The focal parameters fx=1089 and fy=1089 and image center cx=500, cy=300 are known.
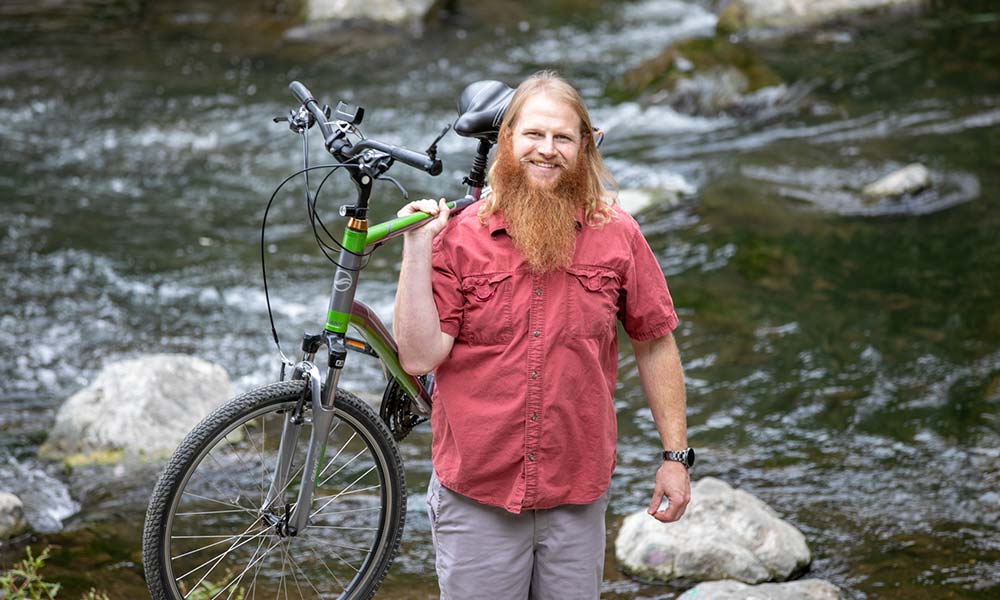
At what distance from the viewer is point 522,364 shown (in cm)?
250

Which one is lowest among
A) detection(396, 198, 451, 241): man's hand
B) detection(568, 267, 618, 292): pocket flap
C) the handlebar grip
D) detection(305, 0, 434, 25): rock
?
detection(568, 267, 618, 292): pocket flap

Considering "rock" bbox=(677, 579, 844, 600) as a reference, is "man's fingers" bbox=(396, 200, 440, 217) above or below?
above

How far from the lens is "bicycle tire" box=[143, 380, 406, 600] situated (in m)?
2.85

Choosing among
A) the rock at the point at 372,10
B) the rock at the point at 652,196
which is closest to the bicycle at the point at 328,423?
the rock at the point at 652,196

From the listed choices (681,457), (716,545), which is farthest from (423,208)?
(716,545)

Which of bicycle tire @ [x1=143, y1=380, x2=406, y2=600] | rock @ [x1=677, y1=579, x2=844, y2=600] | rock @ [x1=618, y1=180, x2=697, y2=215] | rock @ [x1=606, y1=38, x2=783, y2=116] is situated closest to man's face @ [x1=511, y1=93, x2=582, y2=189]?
bicycle tire @ [x1=143, y1=380, x2=406, y2=600]

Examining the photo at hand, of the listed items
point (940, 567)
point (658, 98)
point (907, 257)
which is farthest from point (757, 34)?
point (940, 567)

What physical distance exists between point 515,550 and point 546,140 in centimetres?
97

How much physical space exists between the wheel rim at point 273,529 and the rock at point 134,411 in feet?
0.89

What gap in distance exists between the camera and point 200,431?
111 inches

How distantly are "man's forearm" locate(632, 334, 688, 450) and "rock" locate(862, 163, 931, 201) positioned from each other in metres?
5.87

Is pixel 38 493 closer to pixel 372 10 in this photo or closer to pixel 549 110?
pixel 549 110

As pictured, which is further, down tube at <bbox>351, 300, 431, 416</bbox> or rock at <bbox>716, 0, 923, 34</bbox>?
rock at <bbox>716, 0, 923, 34</bbox>

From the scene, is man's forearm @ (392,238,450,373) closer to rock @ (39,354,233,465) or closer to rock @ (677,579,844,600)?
rock @ (677,579,844,600)
